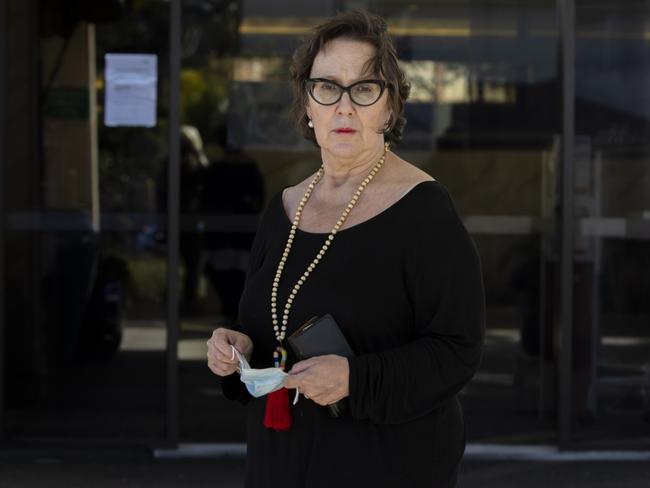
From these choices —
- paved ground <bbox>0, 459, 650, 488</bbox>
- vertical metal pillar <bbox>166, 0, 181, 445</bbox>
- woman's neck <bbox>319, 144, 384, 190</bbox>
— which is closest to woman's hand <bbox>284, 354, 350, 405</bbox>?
woman's neck <bbox>319, 144, 384, 190</bbox>

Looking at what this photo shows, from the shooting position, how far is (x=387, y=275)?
8.32ft

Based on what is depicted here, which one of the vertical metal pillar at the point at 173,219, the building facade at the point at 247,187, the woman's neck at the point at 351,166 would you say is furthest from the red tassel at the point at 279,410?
the building facade at the point at 247,187

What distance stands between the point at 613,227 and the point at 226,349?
4.45 meters

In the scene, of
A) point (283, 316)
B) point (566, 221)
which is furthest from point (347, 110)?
point (566, 221)

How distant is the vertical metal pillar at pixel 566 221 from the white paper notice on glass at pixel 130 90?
228cm

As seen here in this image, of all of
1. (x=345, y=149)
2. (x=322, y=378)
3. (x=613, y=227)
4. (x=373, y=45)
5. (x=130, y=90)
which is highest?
(x=130, y=90)

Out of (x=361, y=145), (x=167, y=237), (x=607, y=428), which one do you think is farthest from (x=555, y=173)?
(x=361, y=145)

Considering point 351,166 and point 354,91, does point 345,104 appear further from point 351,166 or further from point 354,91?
point 351,166

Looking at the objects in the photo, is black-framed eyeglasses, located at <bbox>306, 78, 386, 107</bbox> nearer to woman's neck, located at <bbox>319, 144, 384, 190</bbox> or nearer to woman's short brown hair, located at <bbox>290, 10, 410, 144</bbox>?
woman's short brown hair, located at <bbox>290, 10, 410, 144</bbox>

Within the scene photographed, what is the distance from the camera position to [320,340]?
2.50 m

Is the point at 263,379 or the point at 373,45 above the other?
the point at 373,45

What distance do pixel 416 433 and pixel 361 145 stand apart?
2.16 ft

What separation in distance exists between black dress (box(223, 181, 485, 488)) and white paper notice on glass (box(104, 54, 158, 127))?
4.07m

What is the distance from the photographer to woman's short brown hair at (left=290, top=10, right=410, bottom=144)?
2.62 meters
